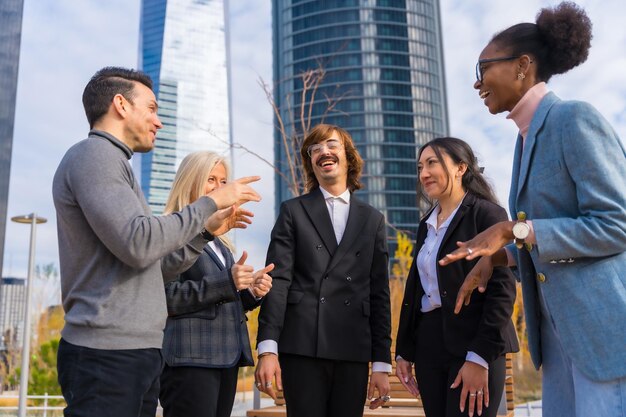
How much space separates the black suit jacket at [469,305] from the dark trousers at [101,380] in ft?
4.60

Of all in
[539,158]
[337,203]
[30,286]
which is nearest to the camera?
[539,158]

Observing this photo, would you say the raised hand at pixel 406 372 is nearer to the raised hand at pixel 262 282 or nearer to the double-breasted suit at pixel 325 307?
the double-breasted suit at pixel 325 307

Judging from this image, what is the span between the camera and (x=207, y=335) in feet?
9.85

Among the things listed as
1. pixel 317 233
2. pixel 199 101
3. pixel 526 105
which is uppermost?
pixel 199 101

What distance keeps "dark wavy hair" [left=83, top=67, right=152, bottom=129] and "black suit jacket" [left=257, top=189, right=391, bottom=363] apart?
1.12 meters

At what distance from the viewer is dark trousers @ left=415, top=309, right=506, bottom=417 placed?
262 centimetres

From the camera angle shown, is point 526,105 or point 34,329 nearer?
point 526,105

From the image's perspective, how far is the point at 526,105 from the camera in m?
2.08

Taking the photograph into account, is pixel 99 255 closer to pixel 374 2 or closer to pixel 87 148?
pixel 87 148

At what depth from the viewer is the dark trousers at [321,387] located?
2.85 meters

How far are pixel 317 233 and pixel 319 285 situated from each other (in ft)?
0.97

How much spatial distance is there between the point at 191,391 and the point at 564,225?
6.35 ft

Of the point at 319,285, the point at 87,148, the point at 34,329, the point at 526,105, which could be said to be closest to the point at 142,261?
the point at 87,148

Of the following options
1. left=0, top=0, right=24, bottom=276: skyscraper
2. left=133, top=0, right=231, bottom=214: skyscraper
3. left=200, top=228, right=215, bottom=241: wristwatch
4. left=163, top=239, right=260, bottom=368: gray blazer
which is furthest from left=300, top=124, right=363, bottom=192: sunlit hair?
left=133, top=0, right=231, bottom=214: skyscraper
